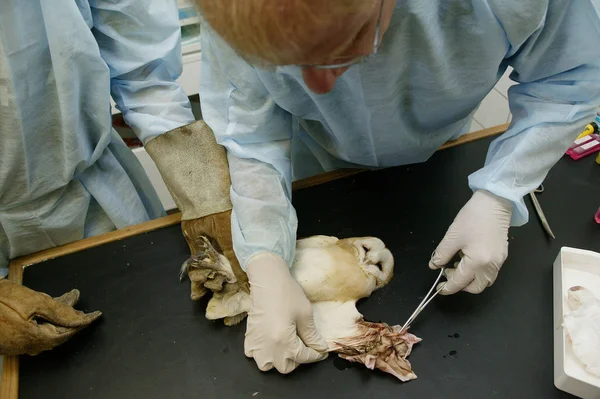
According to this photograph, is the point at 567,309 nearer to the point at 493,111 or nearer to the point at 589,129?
the point at 589,129

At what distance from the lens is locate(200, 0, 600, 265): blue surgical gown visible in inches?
31.2

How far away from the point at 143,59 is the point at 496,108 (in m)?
1.70

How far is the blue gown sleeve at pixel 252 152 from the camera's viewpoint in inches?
38.4

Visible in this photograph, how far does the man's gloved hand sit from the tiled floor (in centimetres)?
192

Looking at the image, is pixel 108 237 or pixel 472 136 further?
pixel 472 136

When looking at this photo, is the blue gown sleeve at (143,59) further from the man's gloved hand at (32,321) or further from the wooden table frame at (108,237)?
the man's gloved hand at (32,321)

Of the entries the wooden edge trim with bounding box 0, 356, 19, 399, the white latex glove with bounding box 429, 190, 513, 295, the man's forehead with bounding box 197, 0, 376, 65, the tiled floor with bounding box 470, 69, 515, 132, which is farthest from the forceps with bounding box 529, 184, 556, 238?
the wooden edge trim with bounding box 0, 356, 19, 399

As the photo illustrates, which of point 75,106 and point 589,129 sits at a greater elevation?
point 75,106

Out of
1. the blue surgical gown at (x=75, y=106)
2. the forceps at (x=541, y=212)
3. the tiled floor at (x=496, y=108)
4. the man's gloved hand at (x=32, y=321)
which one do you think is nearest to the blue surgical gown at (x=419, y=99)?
the forceps at (x=541, y=212)

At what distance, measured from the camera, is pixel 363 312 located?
1.00 meters

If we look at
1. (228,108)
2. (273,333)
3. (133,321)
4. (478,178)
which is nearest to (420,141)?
(478,178)

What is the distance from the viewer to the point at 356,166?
1251 mm

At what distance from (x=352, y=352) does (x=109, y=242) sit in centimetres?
68

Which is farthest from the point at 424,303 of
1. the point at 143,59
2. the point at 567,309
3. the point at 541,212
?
the point at 143,59
